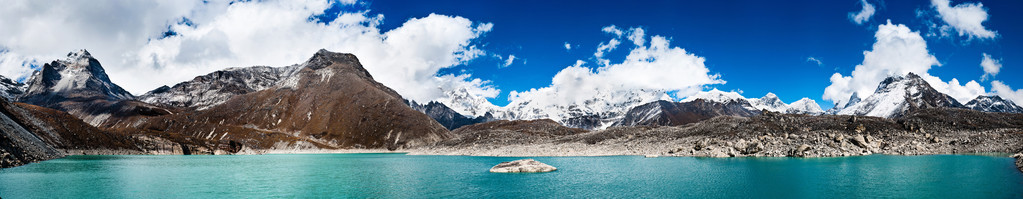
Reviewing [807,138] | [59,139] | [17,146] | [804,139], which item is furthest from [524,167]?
[59,139]

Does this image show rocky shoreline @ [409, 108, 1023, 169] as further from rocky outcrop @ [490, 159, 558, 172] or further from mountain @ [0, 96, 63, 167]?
mountain @ [0, 96, 63, 167]

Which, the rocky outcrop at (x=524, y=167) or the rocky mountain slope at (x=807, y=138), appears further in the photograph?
the rocky mountain slope at (x=807, y=138)

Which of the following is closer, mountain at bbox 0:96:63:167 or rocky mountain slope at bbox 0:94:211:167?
mountain at bbox 0:96:63:167

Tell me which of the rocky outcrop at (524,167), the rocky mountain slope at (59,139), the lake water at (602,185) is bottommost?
the lake water at (602,185)

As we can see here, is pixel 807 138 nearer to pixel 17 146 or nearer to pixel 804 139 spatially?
pixel 804 139

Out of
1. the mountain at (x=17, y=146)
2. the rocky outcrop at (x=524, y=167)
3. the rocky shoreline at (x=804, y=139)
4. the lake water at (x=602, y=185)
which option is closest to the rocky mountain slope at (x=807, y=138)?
the rocky shoreline at (x=804, y=139)

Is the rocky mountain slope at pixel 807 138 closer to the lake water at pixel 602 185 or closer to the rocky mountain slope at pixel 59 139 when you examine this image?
the lake water at pixel 602 185

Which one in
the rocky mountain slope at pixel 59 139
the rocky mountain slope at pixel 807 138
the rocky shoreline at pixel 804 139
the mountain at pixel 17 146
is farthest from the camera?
the rocky mountain slope at pixel 807 138

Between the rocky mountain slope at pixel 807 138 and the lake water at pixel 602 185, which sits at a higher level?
the rocky mountain slope at pixel 807 138

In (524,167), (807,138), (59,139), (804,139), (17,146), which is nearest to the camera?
(524,167)

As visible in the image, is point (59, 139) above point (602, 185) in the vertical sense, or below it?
above

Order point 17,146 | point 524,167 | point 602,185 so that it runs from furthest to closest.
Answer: point 17,146
point 524,167
point 602,185

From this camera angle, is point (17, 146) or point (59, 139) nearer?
point (17, 146)

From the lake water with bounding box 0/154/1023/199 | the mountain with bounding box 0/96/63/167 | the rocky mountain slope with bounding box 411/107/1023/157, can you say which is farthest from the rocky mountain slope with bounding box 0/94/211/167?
the rocky mountain slope with bounding box 411/107/1023/157
